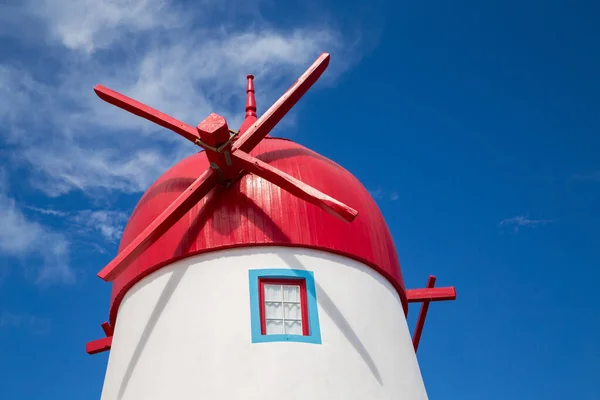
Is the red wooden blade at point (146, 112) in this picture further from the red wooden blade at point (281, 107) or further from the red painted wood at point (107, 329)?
the red painted wood at point (107, 329)

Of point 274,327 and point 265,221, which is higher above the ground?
point 265,221

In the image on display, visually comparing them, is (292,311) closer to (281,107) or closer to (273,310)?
(273,310)

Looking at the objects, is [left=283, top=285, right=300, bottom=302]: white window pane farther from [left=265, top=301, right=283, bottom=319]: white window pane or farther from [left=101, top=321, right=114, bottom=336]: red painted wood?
[left=101, top=321, right=114, bottom=336]: red painted wood

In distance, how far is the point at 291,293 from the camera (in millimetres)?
9141

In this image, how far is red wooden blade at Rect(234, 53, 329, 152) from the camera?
10133 millimetres

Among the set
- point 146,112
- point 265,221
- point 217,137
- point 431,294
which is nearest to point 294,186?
point 265,221

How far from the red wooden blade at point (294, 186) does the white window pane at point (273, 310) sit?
4.70ft

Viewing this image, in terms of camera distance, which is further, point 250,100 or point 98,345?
point 250,100

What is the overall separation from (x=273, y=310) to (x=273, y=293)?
0.81ft

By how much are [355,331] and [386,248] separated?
190 centimetres

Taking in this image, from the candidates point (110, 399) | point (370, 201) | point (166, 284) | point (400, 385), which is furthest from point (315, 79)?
point (110, 399)

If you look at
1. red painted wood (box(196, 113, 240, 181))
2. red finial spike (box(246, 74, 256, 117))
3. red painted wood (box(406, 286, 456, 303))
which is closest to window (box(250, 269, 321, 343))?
red painted wood (box(196, 113, 240, 181))

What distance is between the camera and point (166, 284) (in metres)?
9.48

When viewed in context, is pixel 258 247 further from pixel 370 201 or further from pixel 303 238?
pixel 370 201
